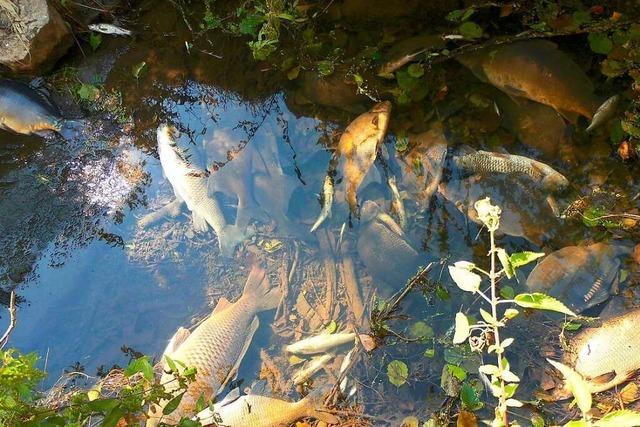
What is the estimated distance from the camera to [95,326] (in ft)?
11.3

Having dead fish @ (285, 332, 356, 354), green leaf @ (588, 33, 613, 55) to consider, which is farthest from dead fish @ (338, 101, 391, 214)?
A: green leaf @ (588, 33, 613, 55)

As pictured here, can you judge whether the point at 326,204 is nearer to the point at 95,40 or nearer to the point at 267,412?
the point at 267,412

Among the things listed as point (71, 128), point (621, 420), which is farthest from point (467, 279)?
point (71, 128)

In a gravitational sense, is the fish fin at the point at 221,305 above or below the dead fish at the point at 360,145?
below

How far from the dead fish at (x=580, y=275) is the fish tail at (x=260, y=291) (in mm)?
1580

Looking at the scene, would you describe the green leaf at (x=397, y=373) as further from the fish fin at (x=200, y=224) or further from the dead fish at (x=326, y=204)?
the fish fin at (x=200, y=224)

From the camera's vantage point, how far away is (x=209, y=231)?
3.69 metres

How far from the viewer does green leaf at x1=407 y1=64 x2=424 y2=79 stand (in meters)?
3.58

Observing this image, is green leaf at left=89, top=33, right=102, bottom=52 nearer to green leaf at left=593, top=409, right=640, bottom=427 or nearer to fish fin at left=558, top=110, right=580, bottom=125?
fish fin at left=558, top=110, right=580, bottom=125

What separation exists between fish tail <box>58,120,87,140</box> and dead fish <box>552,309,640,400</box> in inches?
152

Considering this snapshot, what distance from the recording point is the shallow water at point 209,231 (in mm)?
3072

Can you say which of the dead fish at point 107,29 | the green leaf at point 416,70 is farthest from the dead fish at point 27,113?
the green leaf at point 416,70

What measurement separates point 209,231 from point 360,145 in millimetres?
1250

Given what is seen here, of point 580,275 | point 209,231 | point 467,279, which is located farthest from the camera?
point 209,231
